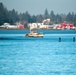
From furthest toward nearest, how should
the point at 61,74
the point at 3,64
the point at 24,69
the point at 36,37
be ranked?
the point at 36,37, the point at 3,64, the point at 24,69, the point at 61,74

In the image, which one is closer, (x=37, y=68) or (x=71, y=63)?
(x=37, y=68)

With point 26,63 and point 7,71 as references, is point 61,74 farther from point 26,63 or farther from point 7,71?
point 26,63

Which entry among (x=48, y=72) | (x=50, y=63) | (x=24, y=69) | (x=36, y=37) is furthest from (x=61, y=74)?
(x=36, y=37)

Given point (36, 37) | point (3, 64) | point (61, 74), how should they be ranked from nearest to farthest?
point (61, 74) < point (3, 64) < point (36, 37)

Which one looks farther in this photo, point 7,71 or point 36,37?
point 36,37

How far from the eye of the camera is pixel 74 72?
42031 mm

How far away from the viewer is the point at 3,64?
4828 centimetres

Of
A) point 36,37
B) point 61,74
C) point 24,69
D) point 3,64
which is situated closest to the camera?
point 61,74

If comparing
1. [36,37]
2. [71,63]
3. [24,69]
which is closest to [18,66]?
[24,69]

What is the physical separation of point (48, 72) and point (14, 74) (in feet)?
10.6

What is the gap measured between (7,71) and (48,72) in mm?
3824

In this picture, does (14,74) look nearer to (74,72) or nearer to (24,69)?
(24,69)

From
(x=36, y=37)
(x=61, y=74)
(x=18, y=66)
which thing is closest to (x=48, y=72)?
(x=61, y=74)

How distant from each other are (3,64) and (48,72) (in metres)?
7.94
